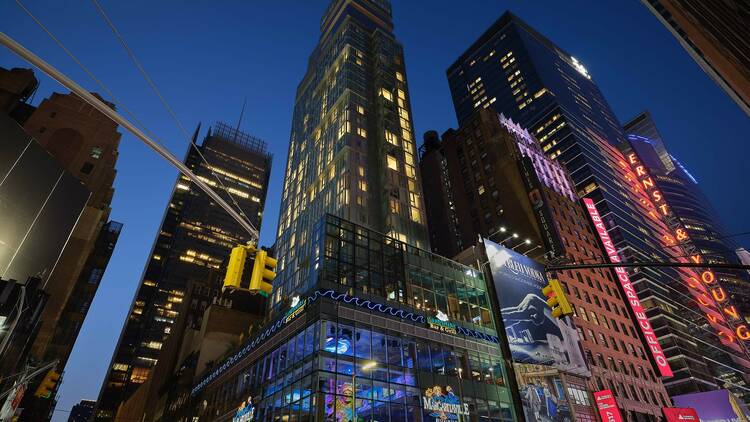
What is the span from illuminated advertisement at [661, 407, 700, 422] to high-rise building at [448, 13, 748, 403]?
488 cm

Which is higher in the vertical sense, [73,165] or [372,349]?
[73,165]

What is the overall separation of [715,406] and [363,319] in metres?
60.1

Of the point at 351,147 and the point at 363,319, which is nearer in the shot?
the point at 363,319

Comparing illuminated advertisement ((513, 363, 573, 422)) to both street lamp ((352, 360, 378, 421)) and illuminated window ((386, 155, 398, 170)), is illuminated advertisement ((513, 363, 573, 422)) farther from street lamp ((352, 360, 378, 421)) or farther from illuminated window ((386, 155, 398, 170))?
illuminated window ((386, 155, 398, 170))

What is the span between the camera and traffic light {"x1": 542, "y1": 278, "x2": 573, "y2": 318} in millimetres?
12586

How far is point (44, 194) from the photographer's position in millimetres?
26234

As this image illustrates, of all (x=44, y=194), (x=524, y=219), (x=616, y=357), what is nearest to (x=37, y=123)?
(x=44, y=194)

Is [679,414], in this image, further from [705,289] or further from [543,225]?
[705,289]

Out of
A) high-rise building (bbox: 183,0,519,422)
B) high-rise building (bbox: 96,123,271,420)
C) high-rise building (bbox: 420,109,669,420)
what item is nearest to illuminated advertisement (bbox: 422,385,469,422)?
high-rise building (bbox: 183,0,519,422)

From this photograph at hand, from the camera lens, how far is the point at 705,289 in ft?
356

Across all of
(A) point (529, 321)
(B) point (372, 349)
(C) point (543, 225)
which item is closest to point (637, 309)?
(C) point (543, 225)

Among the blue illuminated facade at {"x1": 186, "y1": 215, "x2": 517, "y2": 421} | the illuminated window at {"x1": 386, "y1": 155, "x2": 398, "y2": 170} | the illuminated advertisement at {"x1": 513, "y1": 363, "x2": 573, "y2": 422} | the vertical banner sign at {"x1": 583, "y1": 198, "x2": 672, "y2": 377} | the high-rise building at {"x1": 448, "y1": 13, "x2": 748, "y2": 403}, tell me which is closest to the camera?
the blue illuminated facade at {"x1": 186, "y1": 215, "x2": 517, "y2": 421}

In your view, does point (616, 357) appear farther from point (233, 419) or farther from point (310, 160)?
point (310, 160)

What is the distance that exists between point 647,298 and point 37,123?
116 metres
